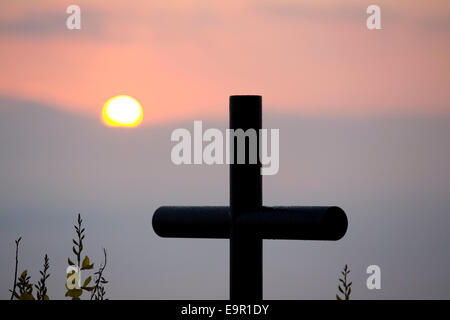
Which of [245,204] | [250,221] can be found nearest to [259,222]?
[250,221]

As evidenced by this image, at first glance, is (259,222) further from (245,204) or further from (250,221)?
(245,204)

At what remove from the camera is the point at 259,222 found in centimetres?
538

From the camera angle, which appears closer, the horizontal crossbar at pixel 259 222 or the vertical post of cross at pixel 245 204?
the horizontal crossbar at pixel 259 222

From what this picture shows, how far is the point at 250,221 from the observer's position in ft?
17.8

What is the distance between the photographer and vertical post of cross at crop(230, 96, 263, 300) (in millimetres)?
5375

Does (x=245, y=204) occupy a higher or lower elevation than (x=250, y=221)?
higher

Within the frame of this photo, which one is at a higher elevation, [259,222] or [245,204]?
[245,204]

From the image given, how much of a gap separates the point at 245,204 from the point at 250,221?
0.51 feet

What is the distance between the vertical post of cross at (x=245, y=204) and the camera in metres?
5.38

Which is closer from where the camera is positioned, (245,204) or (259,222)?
(259,222)

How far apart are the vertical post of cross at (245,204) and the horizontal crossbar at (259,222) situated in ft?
0.20
